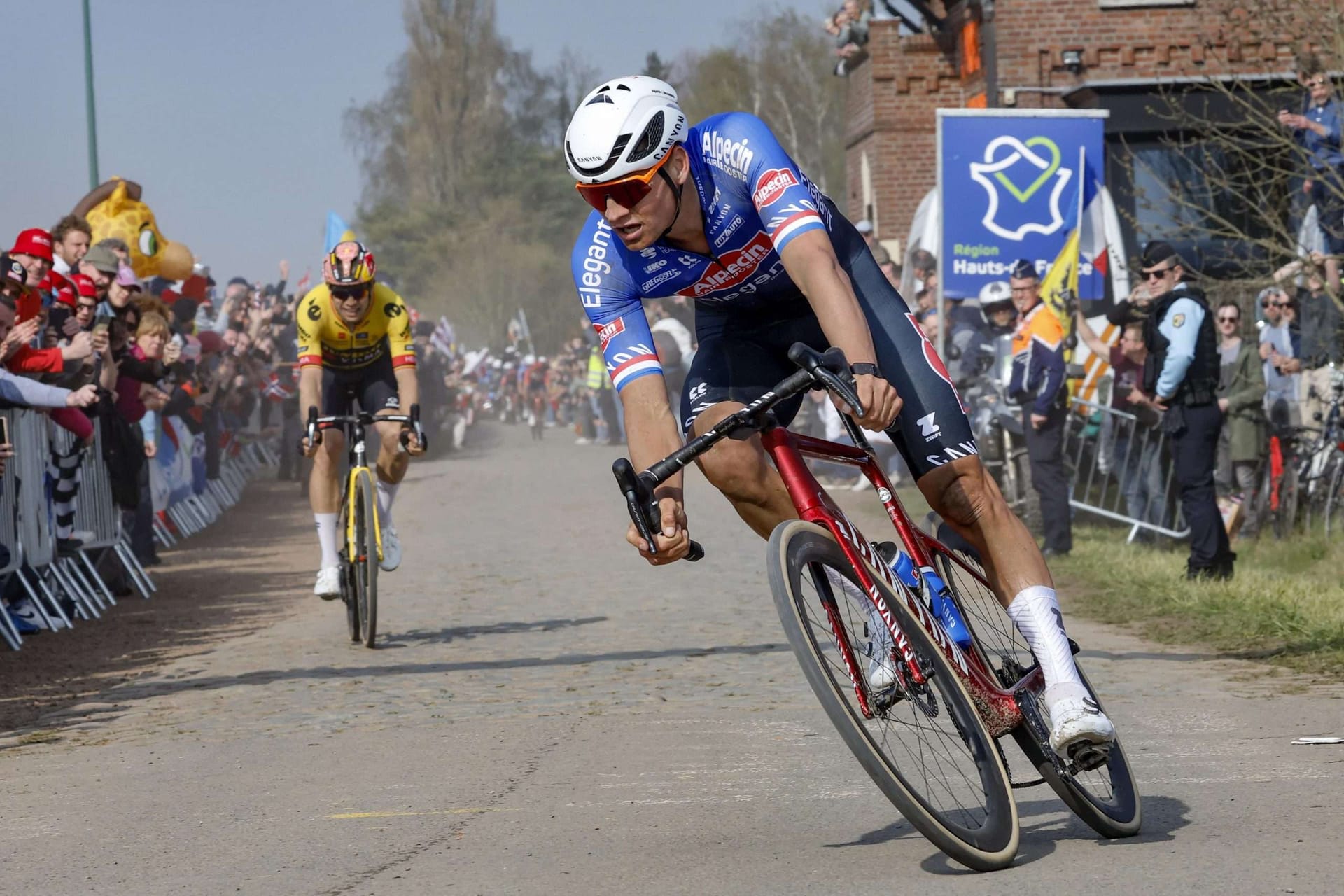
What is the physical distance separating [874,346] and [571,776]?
6.69ft

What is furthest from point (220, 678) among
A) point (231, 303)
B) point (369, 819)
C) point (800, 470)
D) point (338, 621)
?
point (231, 303)

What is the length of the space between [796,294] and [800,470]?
90 centimetres

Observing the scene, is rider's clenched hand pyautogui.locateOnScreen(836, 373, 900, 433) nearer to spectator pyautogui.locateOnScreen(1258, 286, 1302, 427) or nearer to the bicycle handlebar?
the bicycle handlebar

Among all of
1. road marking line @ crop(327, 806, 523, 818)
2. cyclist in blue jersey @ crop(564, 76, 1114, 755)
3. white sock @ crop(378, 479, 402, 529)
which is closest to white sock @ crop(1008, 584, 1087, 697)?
cyclist in blue jersey @ crop(564, 76, 1114, 755)

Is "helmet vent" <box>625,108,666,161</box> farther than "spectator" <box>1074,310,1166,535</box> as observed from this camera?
No

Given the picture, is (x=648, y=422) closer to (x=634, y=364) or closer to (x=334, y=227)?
(x=634, y=364)

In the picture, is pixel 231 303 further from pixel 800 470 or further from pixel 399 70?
pixel 399 70

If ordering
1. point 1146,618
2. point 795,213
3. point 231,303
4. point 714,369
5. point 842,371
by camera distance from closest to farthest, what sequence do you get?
point 842,371
point 795,213
point 714,369
point 1146,618
point 231,303

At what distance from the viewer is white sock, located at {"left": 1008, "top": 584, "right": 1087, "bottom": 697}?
4.89 m

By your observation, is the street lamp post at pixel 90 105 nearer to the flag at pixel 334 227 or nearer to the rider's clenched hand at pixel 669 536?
the flag at pixel 334 227

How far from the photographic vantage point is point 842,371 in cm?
444

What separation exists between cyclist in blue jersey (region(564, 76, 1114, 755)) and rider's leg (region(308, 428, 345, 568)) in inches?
227

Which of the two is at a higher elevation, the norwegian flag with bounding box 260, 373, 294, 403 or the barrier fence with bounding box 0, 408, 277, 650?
the norwegian flag with bounding box 260, 373, 294, 403

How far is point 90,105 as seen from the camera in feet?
101
